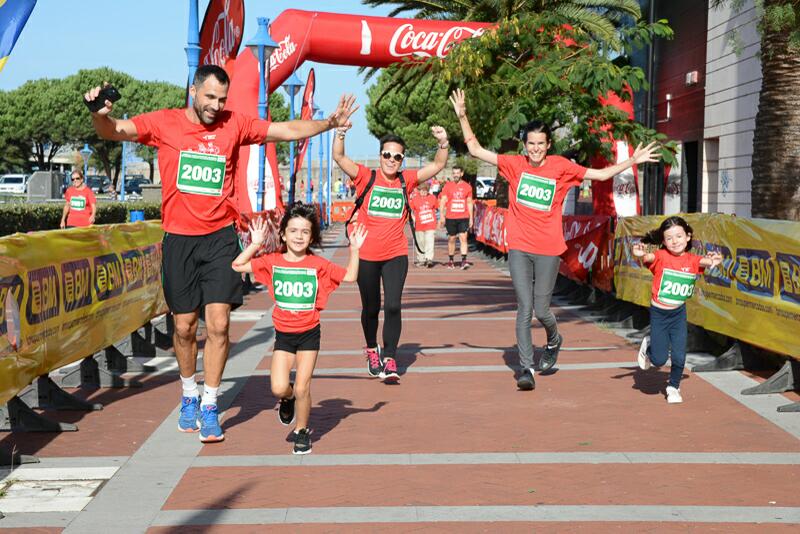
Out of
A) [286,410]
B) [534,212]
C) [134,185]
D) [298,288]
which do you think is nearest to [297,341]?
[298,288]

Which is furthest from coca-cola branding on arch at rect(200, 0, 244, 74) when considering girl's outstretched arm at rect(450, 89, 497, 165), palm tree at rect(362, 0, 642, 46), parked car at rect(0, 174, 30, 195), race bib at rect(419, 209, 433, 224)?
parked car at rect(0, 174, 30, 195)

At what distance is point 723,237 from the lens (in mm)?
10664

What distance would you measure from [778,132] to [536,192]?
458cm

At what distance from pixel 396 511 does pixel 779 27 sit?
7878 millimetres

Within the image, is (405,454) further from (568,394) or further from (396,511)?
(568,394)

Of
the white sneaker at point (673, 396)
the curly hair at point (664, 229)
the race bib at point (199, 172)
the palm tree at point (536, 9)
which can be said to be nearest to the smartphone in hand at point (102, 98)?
the race bib at point (199, 172)

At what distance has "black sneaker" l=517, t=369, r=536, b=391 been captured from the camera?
8.99 metres

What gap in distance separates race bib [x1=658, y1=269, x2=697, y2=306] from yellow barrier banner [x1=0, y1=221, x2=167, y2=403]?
14.1ft

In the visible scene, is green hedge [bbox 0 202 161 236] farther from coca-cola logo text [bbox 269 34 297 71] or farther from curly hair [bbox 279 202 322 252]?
curly hair [bbox 279 202 322 252]

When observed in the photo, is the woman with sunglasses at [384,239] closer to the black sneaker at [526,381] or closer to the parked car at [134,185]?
the black sneaker at [526,381]

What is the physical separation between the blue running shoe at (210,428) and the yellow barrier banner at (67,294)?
1.15 m

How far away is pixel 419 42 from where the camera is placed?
931 inches

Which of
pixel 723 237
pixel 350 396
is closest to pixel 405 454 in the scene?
pixel 350 396

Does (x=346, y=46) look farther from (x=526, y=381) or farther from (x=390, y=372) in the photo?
(x=526, y=381)
